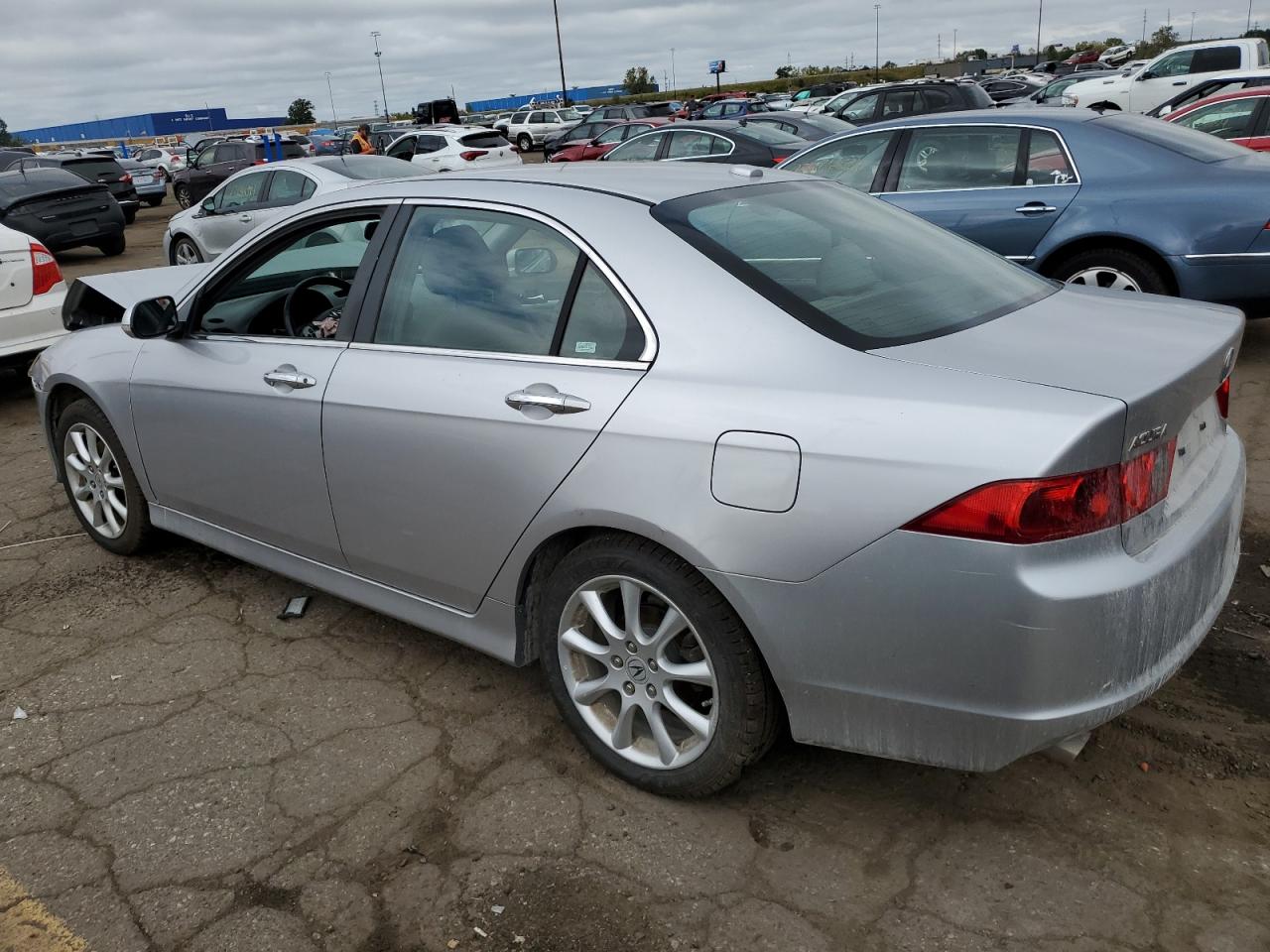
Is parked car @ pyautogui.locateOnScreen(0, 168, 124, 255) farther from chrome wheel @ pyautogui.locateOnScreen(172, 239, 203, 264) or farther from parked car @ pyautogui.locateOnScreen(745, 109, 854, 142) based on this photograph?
parked car @ pyautogui.locateOnScreen(745, 109, 854, 142)

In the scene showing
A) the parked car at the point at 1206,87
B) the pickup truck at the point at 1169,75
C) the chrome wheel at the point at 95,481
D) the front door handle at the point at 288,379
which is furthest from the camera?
the pickup truck at the point at 1169,75

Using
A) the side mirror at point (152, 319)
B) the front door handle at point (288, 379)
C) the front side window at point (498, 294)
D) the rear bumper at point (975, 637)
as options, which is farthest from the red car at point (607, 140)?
the rear bumper at point (975, 637)

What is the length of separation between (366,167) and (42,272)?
4.02 meters

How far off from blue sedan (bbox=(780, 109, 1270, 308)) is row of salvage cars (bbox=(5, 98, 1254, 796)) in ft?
11.0

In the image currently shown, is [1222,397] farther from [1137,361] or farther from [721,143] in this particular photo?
[721,143]

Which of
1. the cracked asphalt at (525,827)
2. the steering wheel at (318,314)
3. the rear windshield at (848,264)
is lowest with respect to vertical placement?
the cracked asphalt at (525,827)

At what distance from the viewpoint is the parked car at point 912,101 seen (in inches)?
655

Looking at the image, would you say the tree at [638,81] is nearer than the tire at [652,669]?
No

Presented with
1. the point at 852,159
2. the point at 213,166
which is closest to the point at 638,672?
the point at 852,159

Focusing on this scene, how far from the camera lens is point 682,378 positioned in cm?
245

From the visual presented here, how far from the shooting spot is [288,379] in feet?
10.8

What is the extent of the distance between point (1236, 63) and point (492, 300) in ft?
68.8

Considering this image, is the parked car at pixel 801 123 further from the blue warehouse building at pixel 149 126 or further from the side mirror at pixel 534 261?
the blue warehouse building at pixel 149 126

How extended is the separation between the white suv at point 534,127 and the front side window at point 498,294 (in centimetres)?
3804
